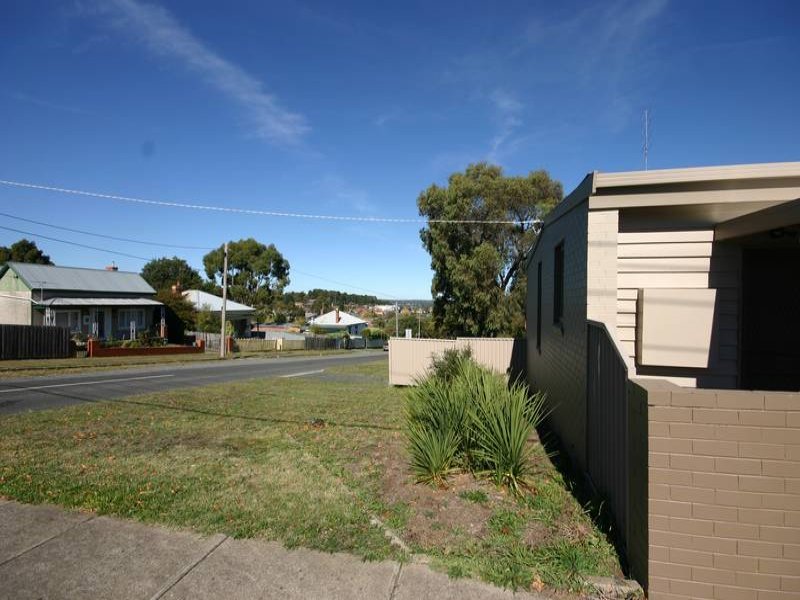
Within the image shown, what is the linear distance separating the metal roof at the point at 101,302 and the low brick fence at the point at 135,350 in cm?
309

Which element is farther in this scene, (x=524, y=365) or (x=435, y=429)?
(x=524, y=365)

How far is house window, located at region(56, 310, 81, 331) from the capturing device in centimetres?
3180

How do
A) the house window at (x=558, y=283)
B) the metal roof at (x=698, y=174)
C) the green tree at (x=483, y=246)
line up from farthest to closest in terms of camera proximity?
the green tree at (x=483, y=246)
the house window at (x=558, y=283)
the metal roof at (x=698, y=174)

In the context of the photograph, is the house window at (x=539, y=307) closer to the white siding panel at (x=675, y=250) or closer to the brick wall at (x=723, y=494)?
the white siding panel at (x=675, y=250)

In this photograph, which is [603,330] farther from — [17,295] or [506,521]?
[17,295]

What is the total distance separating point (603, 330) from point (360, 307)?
179m

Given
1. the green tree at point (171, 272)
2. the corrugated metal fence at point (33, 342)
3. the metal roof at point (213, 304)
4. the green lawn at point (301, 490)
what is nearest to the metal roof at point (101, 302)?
the corrugated metal fence at point (33, 342)

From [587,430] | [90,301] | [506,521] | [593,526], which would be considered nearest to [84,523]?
[506,521]

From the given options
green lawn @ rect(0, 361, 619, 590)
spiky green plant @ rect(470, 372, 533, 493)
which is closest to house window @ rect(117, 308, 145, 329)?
green lawn @ rect(0, 361, 619, 590)

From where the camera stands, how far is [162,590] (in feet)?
11.5

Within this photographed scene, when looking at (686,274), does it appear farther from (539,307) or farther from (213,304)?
(213,304)

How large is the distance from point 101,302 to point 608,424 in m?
35.0

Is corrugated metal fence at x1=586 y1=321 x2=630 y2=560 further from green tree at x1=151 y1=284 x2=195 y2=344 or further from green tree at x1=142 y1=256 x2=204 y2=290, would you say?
green tree at x1=142 y1=256 x2=204 y2=290

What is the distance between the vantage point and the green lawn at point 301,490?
4.03 meters
